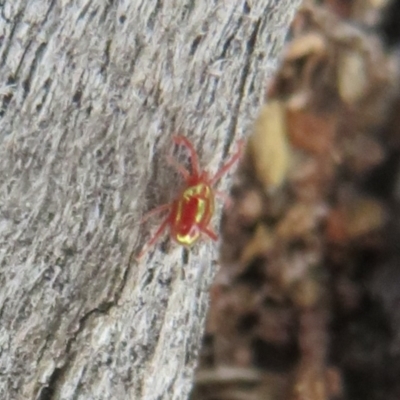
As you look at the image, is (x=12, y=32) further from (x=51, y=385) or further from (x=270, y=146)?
(x=270, y=146)

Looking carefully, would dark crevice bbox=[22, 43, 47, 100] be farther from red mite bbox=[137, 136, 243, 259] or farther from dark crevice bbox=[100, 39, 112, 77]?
red mite bbox=[137, 136, 243, 259]

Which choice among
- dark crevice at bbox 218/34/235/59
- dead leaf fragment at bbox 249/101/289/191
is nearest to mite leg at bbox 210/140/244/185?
dark crevice at bbox 218/34/235/59

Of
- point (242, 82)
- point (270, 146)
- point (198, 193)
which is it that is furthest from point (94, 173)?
point (270, 146)

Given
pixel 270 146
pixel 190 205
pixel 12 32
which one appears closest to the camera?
pixel 12 32

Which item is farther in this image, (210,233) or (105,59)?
(210,233)

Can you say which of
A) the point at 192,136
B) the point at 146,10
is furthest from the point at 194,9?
the point at 192,136

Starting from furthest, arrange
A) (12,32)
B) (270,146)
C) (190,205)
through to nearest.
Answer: (270,146) < (190,205) < (12,32)
